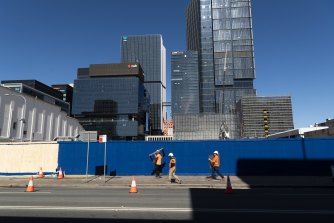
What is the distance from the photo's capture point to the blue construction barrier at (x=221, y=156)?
19.3 m

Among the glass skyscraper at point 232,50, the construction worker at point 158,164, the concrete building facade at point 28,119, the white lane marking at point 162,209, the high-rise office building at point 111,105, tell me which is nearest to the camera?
the white lane marking at point 162,209

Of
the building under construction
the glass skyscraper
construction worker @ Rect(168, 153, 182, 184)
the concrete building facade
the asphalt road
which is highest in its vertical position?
the glass skyscraper

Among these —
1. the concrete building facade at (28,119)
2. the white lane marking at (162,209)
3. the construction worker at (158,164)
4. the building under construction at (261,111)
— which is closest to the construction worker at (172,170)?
the construction worker at (158,164)

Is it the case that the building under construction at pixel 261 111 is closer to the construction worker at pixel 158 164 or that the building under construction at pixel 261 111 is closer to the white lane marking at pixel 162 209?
the construction worker at pixel 158 164

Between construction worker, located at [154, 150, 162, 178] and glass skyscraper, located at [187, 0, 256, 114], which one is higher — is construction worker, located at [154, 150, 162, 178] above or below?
below

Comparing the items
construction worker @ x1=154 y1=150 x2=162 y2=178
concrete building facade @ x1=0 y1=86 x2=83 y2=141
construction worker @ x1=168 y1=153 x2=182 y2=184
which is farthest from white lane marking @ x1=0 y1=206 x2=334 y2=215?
concrete building facade @ x1=0 y1=86 x2=83 y2=141

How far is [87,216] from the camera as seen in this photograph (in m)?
7.64

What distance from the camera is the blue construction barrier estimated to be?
759 inches

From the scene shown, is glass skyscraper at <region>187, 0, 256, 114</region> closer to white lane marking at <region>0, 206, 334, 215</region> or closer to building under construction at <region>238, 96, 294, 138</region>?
building under construction at <region>238, 96, 294, 138</region>

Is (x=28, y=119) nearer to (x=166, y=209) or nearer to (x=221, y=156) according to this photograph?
(x=221, y=156)

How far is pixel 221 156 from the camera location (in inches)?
780

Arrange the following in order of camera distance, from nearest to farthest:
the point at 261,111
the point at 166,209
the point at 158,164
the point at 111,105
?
the point at 166,209 < the point at 158,164 < the point at 261,111 < the point at 111,105

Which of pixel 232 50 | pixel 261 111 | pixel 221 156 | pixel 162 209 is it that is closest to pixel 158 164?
pixel 221 156

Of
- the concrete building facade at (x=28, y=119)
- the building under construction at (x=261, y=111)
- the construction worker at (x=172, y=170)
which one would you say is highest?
the building under construction at (x=261, y=111)
